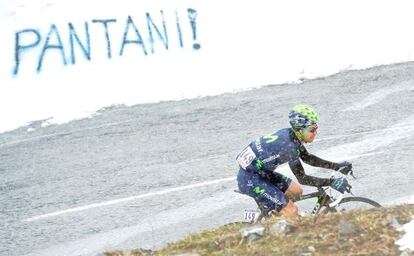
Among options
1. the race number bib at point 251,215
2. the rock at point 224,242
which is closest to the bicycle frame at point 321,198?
the race number bib at point 251,215

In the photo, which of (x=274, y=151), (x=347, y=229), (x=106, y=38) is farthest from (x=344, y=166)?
(x=106, y=38)

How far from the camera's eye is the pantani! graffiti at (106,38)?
15.7m

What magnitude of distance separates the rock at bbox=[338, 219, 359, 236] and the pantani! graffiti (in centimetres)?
1076

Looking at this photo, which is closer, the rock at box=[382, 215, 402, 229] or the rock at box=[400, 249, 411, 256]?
the rock at box=[400, 249, 411, 256]

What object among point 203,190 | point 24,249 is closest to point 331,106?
point 203,190

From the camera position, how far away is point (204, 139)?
1245cm

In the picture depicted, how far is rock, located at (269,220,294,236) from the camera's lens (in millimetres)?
6121

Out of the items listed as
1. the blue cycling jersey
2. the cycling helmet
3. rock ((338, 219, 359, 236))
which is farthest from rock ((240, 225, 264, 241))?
the cycling helmet

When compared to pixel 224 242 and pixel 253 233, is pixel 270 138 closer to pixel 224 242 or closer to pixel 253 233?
pixel 253 233

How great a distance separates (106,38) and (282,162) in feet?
28.9

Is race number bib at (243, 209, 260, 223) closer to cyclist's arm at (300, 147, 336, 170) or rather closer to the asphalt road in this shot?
cyclist's arm at (300, 147, 336, 170)

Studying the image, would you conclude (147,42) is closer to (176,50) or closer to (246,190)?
(176,50)

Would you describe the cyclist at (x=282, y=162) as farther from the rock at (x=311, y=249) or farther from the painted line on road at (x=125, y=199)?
the painted line on road at (x=125, y=199)

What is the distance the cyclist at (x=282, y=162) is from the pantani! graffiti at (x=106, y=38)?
836 cm
